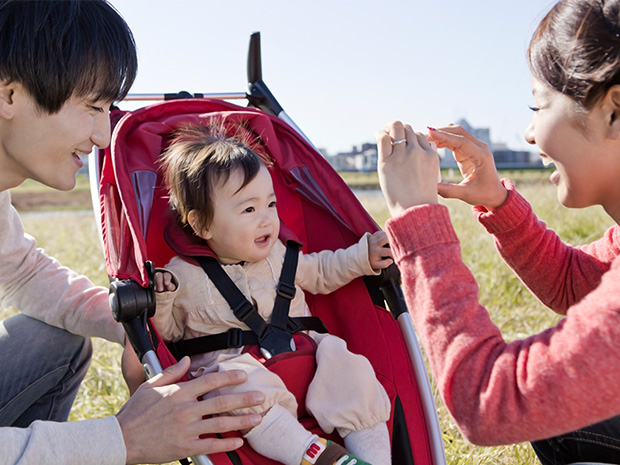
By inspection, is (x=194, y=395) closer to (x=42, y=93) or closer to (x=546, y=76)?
(x=42, y=93)

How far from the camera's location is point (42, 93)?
5.85 ft

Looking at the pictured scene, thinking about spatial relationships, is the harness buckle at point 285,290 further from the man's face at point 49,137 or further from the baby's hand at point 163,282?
the man's face at point 49,137

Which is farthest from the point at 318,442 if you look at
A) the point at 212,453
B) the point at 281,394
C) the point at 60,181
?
the point at 60,181

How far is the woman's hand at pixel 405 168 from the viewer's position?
145 cm

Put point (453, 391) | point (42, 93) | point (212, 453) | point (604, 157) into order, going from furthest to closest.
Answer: point (42, 93) → point (212, 453) → point (604, 157) → point (453, 391)

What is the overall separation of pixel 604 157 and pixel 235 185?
123cm

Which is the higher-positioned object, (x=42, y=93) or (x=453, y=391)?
(x=42, y=93)

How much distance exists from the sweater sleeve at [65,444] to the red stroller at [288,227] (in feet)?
0.71

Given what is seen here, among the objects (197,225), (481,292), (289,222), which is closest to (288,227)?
(289,222)

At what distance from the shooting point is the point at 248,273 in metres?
2.28

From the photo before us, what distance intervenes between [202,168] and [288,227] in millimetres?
501

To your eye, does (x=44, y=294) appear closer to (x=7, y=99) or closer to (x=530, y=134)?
(x=7, y=99)

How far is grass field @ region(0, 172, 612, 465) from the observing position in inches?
102

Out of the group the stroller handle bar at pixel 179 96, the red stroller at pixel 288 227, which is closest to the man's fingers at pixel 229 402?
the red stroller at pixel 288 227
